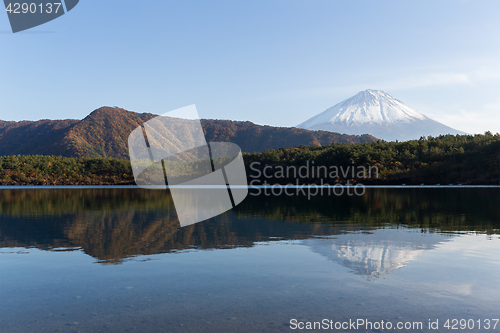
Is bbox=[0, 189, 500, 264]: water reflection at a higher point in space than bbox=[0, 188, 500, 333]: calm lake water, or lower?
higher

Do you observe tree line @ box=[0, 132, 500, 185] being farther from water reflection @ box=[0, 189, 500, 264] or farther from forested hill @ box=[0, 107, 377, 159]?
forested hill @ box=[0, 107, 377, 159]

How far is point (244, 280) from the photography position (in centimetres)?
696

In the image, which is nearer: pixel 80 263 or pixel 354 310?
pixel 354 310

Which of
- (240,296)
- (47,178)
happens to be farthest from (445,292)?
(47,178)

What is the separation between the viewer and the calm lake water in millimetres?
5164

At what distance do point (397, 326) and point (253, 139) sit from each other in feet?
559

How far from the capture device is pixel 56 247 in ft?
33.3

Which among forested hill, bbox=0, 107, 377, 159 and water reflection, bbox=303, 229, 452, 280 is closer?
water reflection, bbox=303, 229, 452, 280

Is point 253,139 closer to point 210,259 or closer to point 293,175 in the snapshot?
point 293,175

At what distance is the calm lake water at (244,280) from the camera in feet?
16.9
